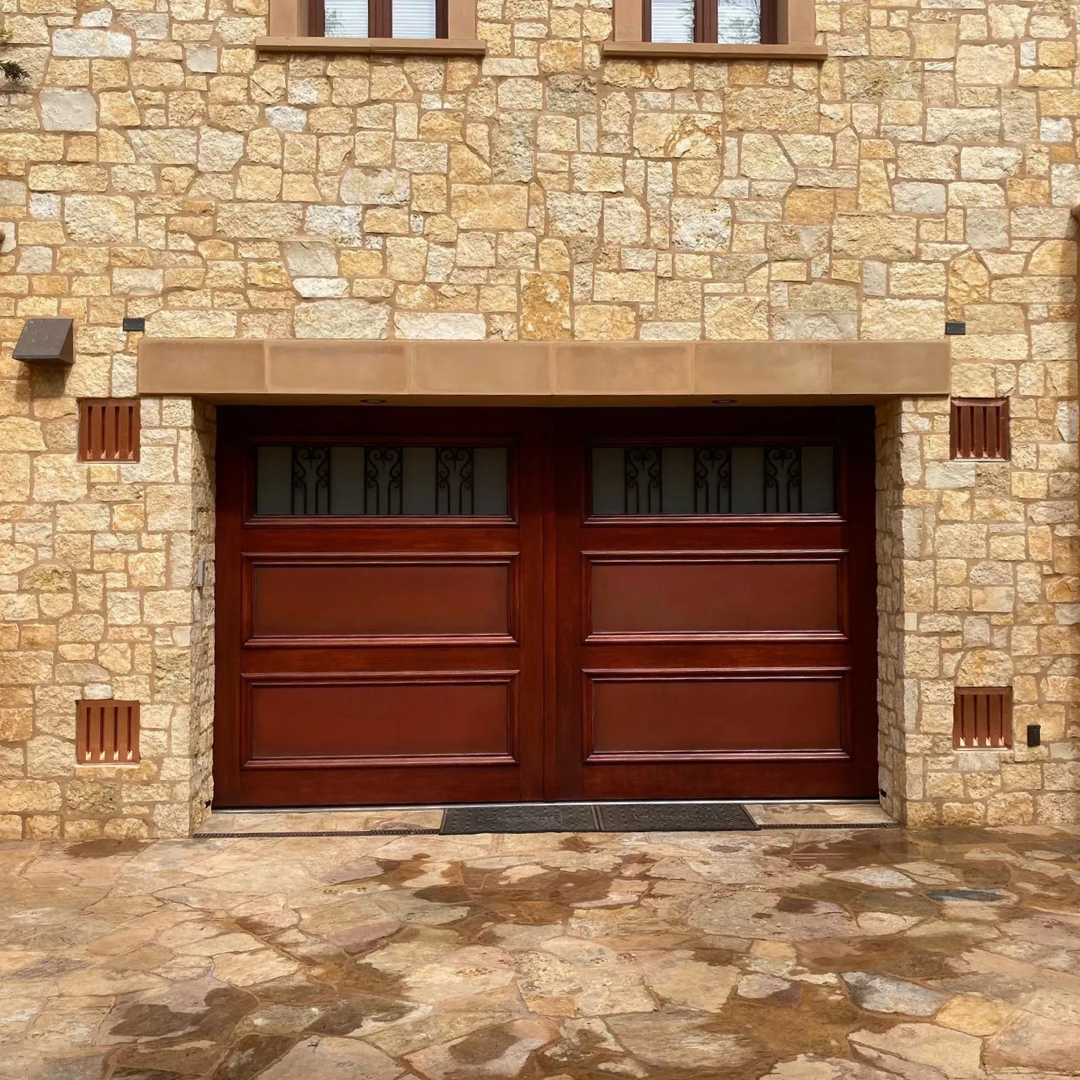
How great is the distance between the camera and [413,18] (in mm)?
6270

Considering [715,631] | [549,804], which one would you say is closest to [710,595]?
[715,631]

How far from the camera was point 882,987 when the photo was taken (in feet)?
12.5

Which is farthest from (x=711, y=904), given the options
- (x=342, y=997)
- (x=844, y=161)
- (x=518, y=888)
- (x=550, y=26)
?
(x=550, y=26)

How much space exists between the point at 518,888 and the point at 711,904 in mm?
922

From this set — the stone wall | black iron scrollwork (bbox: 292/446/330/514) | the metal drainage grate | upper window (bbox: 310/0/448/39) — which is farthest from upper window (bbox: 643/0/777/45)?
the metal drainage grate

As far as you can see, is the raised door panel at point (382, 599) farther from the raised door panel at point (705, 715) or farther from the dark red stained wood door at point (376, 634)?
the raised door panel at point (705, 715)

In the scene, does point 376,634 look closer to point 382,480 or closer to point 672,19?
point 382,480

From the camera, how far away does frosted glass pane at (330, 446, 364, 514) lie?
638 cm

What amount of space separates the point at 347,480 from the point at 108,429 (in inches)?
55.5

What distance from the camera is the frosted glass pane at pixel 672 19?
6.29m

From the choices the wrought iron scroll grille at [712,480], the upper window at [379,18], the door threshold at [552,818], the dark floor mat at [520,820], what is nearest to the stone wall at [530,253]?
the door threshold at [552,818]

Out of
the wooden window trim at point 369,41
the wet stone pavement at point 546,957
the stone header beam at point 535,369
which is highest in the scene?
the wooden window trim at point 369,41

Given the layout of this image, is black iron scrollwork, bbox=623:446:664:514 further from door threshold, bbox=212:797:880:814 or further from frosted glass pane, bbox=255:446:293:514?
frosted glass pane, bbox=255:446:293:514

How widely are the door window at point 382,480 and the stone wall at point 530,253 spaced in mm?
512
